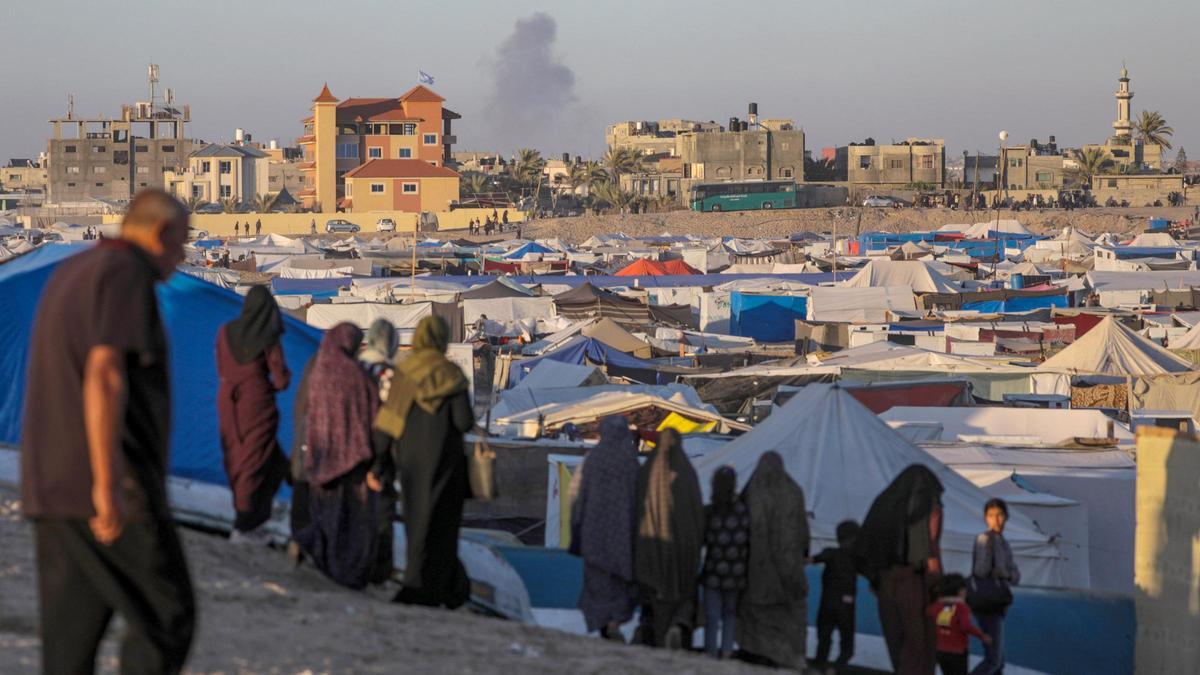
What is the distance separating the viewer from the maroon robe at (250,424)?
6348 millimetres

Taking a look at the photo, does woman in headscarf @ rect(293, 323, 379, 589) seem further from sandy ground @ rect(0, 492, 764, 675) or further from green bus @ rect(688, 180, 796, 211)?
green bus @ rect(688, 180, 796, 211)

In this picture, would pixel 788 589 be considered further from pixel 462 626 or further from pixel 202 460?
pixel 202 460

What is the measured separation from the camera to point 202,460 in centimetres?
834

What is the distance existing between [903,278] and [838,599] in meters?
26.4

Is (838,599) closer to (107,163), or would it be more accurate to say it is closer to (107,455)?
(107,455)

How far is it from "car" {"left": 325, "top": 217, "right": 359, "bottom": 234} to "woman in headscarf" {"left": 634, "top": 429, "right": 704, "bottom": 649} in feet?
225

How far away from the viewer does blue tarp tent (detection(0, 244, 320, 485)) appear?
839 centimetres

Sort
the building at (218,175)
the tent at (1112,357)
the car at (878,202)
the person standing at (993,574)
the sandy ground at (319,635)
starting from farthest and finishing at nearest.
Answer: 1. the building at (218,175)
2. the car at (878,202)
3. the tent at (1112,357)
4. the person standing at (993,574)
5. the sandy ground at (319,635)

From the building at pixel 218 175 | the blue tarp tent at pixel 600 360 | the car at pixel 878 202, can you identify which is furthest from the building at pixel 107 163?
the blue tarp tent at pixel 600 360

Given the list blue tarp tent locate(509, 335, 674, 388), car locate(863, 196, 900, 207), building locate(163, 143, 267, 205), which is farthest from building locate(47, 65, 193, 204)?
blue tarp tent locate(509, 335, 674, 388)

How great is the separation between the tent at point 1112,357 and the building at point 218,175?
86048mm

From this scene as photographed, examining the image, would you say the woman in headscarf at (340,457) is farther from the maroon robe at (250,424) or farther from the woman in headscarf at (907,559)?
the woman in headscarf at (907,559)

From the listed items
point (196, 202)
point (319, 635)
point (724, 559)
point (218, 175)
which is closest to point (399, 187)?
point (196, 202)

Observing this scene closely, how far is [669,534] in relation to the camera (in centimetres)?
666
